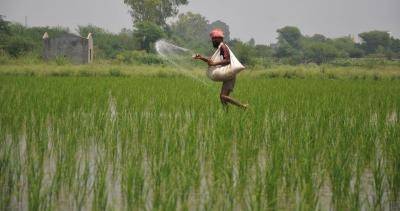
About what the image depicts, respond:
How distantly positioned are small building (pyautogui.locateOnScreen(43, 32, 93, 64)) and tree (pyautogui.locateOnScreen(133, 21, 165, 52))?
19.8ft

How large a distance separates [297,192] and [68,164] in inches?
48.0

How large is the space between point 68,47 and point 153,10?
1435 centimetres

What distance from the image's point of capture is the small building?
27.3m

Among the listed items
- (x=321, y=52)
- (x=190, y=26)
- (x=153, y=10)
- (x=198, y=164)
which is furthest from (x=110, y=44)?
(x=198, y=164)

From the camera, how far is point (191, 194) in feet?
8.00

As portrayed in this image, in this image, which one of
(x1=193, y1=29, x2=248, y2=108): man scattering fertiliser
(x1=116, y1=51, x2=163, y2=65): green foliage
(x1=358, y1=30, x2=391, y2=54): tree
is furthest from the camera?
(x1=358, y1=30, x2=391, y2=54): tree

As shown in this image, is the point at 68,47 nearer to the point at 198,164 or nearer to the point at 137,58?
the point at 137,58

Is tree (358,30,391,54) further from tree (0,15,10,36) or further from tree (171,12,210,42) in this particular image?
tree (0,15,10,36)

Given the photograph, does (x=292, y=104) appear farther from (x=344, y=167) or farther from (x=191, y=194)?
(x=191, y=194)

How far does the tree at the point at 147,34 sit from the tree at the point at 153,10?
7.09 metres

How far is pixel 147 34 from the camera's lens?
32.8 metres

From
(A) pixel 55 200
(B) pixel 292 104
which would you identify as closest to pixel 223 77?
(B) pixel 292 104

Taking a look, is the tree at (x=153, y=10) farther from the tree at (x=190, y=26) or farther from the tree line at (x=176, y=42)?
the tree at (x=190, y=26)

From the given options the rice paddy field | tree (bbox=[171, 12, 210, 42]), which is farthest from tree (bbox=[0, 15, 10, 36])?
tree (bbox=[171, 12, 210, 42])
